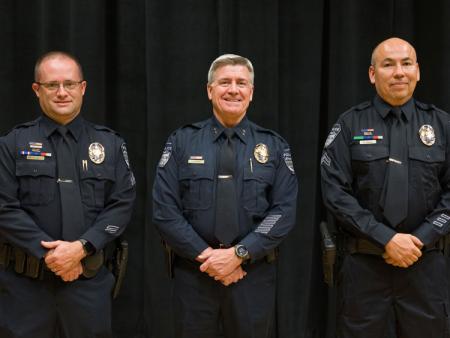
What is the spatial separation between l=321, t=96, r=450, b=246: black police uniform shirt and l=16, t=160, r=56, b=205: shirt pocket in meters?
1.40

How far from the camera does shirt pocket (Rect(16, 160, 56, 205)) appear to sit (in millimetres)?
2896

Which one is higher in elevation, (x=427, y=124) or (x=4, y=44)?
(x=4, y=44)

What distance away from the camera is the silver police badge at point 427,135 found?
306cm

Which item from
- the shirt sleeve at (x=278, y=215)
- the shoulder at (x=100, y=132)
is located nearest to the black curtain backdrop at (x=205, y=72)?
the shoulder at (x=100, y=132)

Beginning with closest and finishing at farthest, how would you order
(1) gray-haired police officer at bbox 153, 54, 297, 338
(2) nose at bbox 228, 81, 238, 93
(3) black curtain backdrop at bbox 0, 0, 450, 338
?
(1) gray-haired police officer at bbox 153, 54, 297, 338
(2) nose at bbox 228, 81, 238, 93
(3) black curtain backdrop at bbox 0, 0, 450, 338

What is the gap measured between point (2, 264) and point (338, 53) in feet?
8.50

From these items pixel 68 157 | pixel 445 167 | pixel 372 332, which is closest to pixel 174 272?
pixel 68 157

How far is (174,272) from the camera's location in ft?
9.88

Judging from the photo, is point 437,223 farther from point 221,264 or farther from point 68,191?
point 68,191

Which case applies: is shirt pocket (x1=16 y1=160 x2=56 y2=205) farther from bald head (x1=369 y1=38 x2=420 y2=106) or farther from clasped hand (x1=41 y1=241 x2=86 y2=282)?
bald head (x1=369 y1=38 x2=420 y2=106)

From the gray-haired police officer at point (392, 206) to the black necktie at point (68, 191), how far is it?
126 cm

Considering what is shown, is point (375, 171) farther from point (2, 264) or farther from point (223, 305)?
point (2, 264)

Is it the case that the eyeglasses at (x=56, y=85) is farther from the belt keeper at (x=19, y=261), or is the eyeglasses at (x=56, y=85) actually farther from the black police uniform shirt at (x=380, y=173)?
the black police uniform shirt at (x=380, y=173)

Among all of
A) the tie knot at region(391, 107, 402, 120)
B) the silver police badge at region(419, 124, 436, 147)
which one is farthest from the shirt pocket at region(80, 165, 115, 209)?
the silver police badge at region(419, 124, 436, 147)
